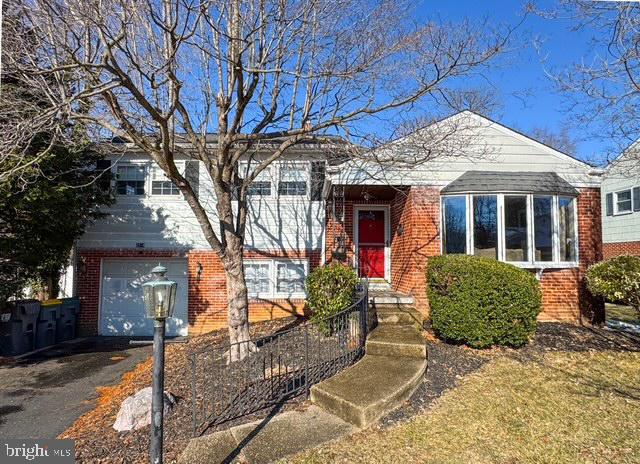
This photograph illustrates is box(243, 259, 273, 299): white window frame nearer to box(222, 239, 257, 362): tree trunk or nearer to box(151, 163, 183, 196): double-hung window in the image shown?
box(151, 163, 183, 196): double-hung window

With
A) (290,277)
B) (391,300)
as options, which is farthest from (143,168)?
(391,300)

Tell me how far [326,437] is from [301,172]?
25.5 ft

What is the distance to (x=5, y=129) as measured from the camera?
17.1 feet

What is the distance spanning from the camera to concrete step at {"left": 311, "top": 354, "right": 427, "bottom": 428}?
152 inches

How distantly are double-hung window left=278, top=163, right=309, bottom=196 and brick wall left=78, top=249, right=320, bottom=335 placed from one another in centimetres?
176

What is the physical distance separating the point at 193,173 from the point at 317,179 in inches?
139

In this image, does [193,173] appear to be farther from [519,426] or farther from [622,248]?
[622,248]

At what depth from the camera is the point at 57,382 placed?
6.28 m

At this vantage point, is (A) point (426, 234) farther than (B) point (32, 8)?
Yes

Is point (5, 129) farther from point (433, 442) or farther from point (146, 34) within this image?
point (433, 442)

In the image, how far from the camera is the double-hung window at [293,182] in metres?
10.3

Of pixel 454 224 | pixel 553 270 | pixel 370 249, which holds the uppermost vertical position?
pixel 454 224

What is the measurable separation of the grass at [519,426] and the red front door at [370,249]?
5.14 metres

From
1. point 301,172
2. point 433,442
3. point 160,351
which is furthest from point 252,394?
point 301,172
